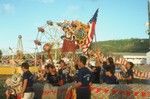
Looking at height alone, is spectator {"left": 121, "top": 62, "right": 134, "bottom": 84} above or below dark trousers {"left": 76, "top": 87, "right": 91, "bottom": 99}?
above

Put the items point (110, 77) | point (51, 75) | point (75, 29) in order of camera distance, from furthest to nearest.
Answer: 1. point (75, 29)
2. point (51, 75)
3. point (110, 77)

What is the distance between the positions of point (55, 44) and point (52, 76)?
1401 inches

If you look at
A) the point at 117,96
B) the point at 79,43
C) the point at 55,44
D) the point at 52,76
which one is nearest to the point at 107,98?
the point at 117,96

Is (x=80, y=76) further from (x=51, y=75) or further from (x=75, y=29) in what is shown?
(x=75, y=29)

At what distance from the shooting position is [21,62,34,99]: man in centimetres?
1370

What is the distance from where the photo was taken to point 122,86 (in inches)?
559

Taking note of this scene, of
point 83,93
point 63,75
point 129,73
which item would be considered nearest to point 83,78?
point 83,93

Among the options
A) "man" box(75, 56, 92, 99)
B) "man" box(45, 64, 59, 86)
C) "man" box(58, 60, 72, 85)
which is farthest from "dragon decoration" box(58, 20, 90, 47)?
"man" box(75, 56, 92, 99)

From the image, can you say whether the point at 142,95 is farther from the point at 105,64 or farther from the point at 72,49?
the point at 72,49

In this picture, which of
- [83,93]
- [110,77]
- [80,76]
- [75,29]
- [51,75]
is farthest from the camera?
[75,29]

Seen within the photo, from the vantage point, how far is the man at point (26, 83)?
13.7m

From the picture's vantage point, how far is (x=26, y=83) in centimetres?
1371

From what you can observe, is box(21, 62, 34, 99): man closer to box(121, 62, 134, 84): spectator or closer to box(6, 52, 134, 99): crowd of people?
box(6, 52, 134, 99): crowd of people

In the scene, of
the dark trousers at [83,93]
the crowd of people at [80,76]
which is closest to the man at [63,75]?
the crowd of people at [80,76]
